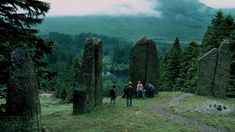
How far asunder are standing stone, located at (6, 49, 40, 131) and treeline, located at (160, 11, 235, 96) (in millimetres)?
42496

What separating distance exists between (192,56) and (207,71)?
3250 centimetres

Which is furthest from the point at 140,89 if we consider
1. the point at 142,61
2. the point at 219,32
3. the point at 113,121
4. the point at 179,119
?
the point at 219,32

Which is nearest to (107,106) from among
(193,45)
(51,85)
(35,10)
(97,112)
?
(97,112)

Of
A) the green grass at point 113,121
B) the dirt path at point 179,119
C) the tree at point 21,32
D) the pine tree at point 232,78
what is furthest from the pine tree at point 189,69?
the tree at point 21,32

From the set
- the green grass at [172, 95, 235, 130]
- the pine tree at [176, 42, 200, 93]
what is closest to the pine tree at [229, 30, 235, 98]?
the pine tree at [176, 42, 200, 93]

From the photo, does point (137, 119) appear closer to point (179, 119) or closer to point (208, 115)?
point (179, 119)

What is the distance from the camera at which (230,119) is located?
36.3 metres

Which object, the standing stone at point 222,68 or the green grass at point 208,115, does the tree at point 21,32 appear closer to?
the green grass at point 208,115

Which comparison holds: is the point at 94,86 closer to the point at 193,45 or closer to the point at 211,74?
the point at 211,74

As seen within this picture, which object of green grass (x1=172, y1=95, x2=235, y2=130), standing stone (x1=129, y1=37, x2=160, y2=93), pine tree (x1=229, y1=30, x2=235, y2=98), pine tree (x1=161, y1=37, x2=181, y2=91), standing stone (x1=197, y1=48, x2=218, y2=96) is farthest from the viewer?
pine tree (x1=161, y1=37, x2=181, y2=91)

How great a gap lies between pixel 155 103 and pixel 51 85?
11282 centimetres

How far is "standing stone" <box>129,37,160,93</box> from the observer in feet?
159

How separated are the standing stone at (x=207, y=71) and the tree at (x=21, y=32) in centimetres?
2298

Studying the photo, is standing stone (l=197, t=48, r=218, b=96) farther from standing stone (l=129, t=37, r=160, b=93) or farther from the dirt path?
the dirt path
